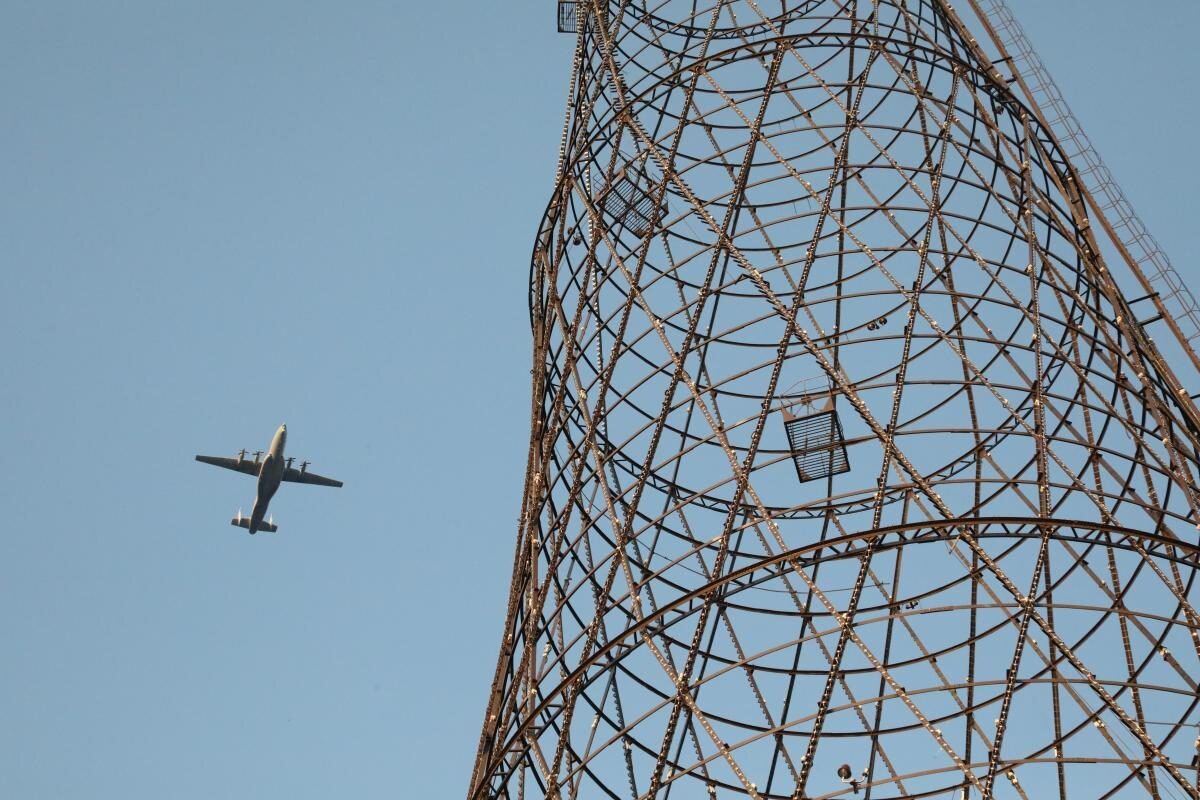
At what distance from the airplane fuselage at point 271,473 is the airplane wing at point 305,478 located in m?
0.53

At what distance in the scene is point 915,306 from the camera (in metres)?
A: 22.3

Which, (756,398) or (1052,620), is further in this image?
(756,398)

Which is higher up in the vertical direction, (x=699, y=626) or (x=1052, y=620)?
(x=1052, y=620)

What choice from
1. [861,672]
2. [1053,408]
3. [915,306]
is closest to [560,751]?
[861,672]

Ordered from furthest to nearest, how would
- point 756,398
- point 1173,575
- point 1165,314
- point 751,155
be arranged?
point 756,398 → point 1165,314 → point 751,155 → point 1173,575

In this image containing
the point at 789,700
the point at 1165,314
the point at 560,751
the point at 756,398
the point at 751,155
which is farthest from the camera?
the point at 756,398

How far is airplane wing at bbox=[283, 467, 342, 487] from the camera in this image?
3295 inches

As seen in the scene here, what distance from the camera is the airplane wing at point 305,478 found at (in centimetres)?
8369

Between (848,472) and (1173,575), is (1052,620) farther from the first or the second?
(848,472)

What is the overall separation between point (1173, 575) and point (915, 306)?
558 cm

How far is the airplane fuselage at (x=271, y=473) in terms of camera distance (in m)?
81.8

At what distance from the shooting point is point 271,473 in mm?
81875

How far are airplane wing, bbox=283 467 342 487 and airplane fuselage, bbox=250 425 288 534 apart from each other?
53 cm

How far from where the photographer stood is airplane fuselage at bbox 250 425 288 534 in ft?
268
